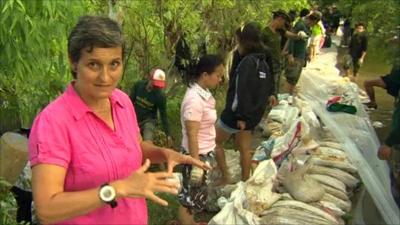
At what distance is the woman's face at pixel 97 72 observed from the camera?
1.60 metres

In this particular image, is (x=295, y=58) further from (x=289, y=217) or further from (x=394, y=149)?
(x=289, y=217)

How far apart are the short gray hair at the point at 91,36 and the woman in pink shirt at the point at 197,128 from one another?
7.08ft

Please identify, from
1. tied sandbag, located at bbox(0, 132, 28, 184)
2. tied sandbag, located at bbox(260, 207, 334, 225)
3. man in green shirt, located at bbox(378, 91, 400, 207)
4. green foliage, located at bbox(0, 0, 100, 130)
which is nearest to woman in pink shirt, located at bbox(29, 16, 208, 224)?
green foliage, located at bbox(0, 0, 100, 130)

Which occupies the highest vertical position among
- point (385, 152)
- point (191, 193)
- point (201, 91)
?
point (201, 91)

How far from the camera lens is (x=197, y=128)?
379 cm

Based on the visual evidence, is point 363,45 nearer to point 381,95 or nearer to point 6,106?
point 381,95

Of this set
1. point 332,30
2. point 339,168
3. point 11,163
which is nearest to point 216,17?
point 339,168

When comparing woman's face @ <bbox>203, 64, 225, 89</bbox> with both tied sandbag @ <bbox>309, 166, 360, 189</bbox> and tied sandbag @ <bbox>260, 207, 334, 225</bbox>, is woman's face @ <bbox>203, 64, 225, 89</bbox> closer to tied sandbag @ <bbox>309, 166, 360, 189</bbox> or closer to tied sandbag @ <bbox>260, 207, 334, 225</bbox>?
tied sandbag @ <bbox>260, 207, 334, 225</bbox>

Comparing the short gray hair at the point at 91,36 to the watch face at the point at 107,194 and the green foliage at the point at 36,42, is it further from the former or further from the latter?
the green foliage at the point at 36,42

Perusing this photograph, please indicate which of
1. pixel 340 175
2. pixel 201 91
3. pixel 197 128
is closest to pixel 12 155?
pixel 197 128

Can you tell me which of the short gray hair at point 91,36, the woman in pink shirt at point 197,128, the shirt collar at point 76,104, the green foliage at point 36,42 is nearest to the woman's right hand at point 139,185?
the shirt collar at point 76,104

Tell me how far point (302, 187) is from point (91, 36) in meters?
2.92

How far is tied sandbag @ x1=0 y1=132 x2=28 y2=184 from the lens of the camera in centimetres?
345

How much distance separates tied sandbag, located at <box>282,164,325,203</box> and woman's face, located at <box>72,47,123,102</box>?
2.77 meters
